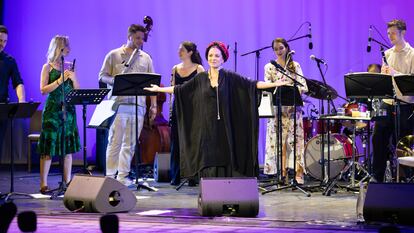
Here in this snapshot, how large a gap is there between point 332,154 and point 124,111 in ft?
10.1

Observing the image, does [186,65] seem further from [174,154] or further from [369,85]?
[369,85]

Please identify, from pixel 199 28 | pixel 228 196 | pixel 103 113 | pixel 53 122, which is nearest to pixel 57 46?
pixel 53 122

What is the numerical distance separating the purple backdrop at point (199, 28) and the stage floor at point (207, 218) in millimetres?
3718

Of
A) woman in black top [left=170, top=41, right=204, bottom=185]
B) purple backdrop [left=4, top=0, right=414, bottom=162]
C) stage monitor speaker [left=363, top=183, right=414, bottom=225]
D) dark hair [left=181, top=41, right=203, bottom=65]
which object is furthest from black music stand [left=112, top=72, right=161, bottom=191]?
purple backdrop [left=4, top=0, right=414, bottom=162]

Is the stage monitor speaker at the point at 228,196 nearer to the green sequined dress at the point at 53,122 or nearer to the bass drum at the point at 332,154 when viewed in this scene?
the green sequined dress at the point at 53,122

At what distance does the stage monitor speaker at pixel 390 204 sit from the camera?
19.4ft

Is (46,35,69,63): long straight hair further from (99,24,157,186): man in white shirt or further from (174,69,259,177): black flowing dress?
(174,69,259,177): black flowing dress

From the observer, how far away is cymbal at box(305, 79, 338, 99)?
329 inches

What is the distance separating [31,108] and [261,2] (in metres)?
5.35

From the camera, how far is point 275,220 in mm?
6301

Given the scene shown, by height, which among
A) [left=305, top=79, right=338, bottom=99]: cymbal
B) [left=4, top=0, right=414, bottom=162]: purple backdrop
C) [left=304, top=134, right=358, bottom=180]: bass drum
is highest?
[left=4, top=0, right=414, bottom=162]: purple backdrop

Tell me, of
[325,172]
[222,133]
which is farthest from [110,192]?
[325,172]

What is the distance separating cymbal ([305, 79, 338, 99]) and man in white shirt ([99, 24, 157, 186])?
78.3 inches

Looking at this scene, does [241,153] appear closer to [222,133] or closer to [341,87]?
[222,133]
